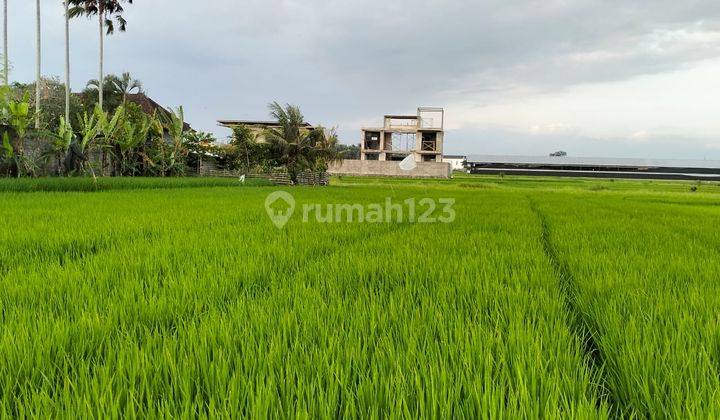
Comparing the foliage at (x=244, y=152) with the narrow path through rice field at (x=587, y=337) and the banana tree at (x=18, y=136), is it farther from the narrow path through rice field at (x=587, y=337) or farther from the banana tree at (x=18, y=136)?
the narrow path through rice field at (x=587, y=337)

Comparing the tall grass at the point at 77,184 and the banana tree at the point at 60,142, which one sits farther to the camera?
the banana tree at the point at 60,142

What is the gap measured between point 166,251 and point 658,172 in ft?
221

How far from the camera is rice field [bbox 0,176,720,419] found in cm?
84

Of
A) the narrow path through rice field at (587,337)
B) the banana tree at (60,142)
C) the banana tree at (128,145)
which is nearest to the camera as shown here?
the narrow path through rice field at (587,337)

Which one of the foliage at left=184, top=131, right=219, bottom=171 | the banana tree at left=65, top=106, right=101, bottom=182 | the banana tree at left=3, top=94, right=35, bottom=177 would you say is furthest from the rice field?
the foliage at left=184, top=131, right=219, bottom=171

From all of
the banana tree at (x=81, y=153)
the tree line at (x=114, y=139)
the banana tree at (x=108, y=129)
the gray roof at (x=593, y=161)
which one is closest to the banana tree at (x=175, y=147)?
the tree line at (x=114, y=139)

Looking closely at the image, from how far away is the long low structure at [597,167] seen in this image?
52875 mm

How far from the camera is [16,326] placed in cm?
127

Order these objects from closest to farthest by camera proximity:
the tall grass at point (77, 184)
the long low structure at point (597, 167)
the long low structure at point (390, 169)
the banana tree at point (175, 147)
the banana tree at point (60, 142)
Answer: the tall grass at point (77, 184), the banana tree at point (60, 142), the banana tree at point (175, 147), the long low structure at point (390, 169), the long low structure at point (597, 167)

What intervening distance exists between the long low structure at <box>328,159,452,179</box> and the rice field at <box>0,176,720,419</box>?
35918mm

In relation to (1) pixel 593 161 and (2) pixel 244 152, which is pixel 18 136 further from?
(1) pixel 593 161

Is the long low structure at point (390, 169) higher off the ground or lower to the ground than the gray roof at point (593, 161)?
lower

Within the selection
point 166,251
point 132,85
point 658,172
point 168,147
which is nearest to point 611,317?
point 166,251

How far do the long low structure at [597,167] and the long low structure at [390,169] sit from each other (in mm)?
18515
